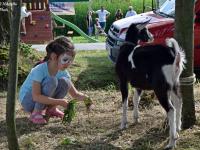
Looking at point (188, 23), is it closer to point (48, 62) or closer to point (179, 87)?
point (179, 87)

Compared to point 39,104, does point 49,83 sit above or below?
above

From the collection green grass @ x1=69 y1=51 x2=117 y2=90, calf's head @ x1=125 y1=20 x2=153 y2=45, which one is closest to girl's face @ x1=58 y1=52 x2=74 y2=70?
calf's head @ x1=125 y1=20 x2=153 y2=45

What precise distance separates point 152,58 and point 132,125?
1.09 m


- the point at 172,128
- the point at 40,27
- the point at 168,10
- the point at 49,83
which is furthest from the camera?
the point at 40,27

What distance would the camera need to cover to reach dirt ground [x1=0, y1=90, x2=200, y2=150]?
17.7 ft

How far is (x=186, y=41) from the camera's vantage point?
224 inches

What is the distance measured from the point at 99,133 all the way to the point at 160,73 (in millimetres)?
1089

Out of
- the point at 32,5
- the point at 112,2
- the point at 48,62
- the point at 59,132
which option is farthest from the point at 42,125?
the point at 112,2

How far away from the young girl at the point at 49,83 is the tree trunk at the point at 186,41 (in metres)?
1.17

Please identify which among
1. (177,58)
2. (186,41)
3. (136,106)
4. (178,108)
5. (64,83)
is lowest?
(136,106)

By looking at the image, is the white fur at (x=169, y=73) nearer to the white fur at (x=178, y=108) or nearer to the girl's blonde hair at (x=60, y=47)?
the white fur at (x=178, y=108)

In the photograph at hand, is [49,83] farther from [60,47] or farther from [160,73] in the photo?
[160,73]

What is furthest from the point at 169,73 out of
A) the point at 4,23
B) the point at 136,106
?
the point at 4,23

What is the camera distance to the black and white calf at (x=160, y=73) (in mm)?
5250
